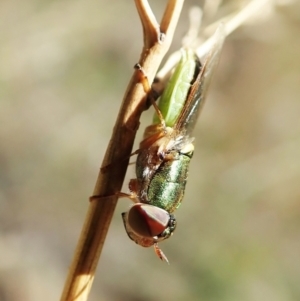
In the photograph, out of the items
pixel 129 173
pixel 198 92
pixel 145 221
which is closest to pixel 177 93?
pixel 198 92

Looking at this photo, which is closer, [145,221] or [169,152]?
[145,221]

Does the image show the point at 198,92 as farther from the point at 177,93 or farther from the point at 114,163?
the point at 114,163

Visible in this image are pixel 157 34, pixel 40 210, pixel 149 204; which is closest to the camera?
pixel 157 34

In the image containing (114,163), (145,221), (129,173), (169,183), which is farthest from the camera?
(129,173)

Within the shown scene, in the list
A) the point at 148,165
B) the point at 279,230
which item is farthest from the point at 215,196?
the point at 148,165

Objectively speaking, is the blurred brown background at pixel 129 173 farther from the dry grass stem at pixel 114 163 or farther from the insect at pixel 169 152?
the dry grass stem at pixel 114 163

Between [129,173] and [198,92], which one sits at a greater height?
[129,173]

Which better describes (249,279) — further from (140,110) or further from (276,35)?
(140,110)

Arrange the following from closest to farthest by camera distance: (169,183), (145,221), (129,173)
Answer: (145,221) → (169,183) → (129,173)
